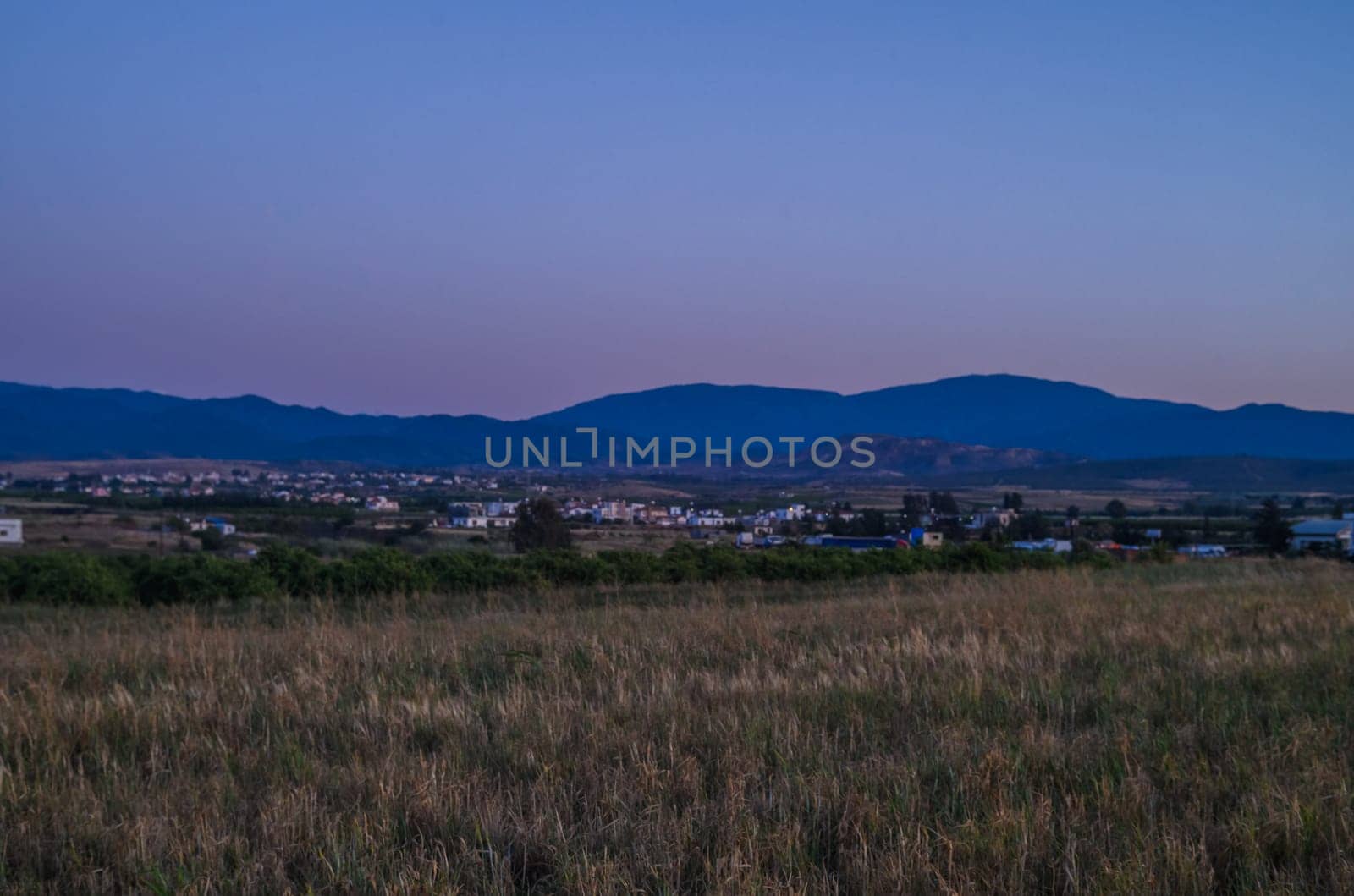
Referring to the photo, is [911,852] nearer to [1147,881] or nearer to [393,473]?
[1147,881]

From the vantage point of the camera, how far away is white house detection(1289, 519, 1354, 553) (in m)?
26.8

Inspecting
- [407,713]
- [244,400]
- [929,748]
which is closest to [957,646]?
[929,748]

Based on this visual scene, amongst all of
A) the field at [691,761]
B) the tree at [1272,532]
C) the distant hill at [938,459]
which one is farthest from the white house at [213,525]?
the distant hill at [938,459]

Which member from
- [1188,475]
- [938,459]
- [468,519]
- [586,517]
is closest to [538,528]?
[586,517]

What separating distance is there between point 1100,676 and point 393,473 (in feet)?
160

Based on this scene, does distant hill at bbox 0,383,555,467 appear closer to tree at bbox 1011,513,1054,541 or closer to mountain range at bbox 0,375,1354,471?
mountain range at bbox 0,375,1354,471

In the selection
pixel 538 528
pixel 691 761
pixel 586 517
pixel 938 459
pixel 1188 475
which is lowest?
pixel 586 517

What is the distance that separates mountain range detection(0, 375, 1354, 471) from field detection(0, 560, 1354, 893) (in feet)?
171

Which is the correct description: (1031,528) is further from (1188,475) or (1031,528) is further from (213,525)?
(1188,475)

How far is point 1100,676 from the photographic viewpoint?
23.0 ft

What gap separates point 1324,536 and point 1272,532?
120 cm

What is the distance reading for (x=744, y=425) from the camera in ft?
283

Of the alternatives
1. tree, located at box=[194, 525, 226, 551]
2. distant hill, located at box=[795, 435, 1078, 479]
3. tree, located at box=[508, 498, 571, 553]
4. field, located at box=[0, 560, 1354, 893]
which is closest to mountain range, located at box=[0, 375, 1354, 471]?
distant hill, located at box=[795, 435, 1078, 479]

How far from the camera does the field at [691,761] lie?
391cm
